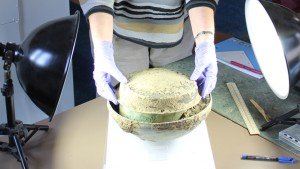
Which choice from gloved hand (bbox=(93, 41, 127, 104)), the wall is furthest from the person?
the wall

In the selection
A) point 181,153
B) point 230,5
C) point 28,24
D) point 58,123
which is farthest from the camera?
point 230,5

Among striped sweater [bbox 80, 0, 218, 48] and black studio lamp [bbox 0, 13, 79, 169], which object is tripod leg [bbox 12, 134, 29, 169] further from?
striped sweater [bbox 80, 0, 218, 48]

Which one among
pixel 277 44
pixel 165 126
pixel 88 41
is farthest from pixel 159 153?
pixel 88 41

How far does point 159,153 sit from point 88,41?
2132 millimetres

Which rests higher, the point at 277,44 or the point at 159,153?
the point at 277,44

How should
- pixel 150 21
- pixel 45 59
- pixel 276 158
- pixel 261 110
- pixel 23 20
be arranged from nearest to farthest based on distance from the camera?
1. pixel 45 59
2. pixel 276 158
3. pixel 261 110
4. pixel 150 21
5. pixel 23 20

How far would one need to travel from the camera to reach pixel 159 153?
3.32 ft

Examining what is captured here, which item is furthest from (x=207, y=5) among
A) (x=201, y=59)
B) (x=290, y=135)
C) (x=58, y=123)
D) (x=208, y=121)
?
(x=58, y=123)

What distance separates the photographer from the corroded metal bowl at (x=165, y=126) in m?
0.92

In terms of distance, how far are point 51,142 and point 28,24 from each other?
3.17ft

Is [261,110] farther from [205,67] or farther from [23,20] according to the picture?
[23,20]

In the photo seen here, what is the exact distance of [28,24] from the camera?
2.00m

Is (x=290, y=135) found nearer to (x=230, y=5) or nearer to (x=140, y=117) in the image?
(x=140, y=117)

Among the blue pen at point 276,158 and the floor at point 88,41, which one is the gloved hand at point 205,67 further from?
the floor at point 88,41
